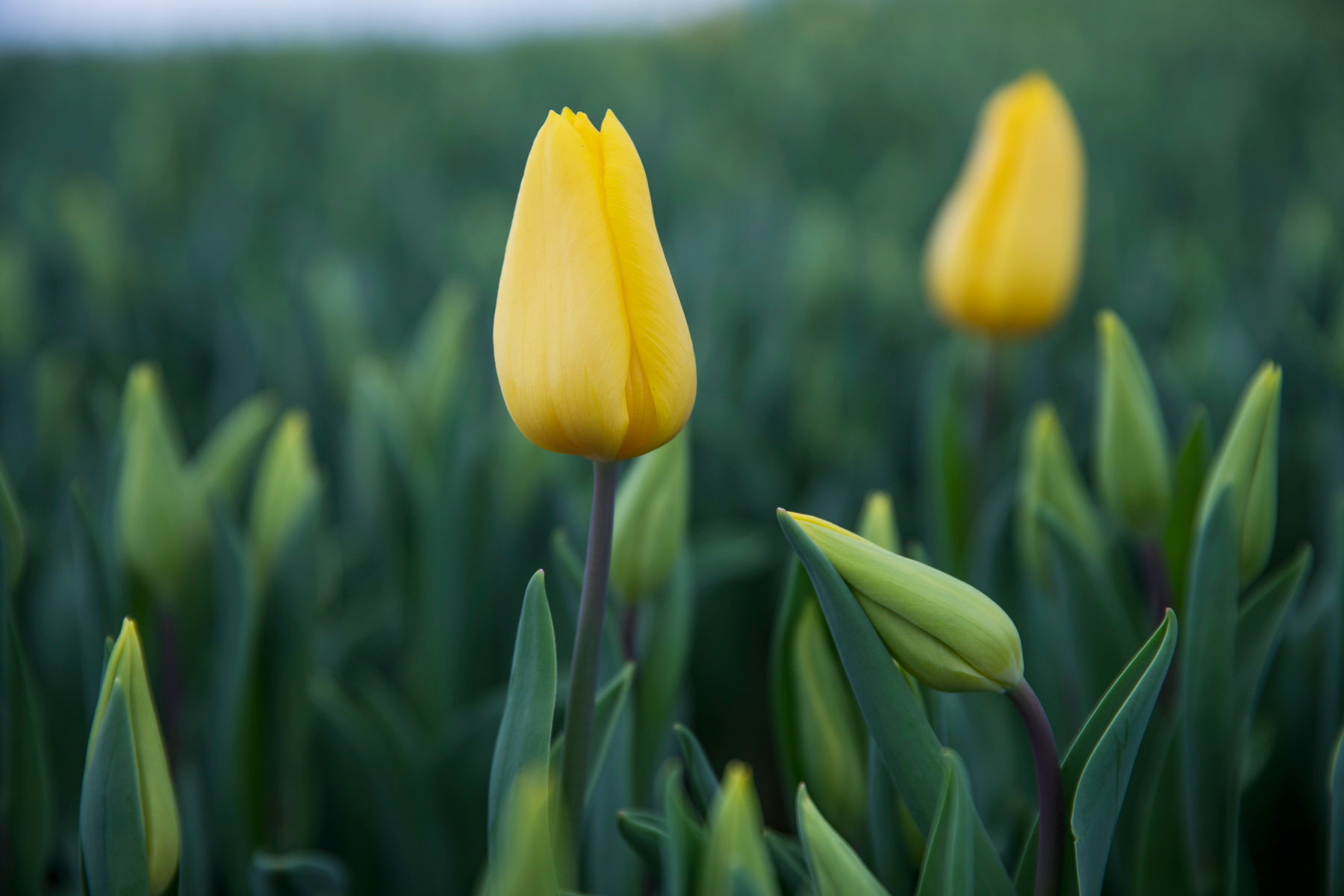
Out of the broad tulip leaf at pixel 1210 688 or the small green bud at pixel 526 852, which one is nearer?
the small green bud at pixel 526 852

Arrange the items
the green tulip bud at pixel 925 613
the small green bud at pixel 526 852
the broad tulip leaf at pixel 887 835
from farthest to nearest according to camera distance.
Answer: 1. the broad tulip leaf at pixel 887 835
2. the green tulip bud at pixel 925 613
3. the small green bud at pixel 526 852

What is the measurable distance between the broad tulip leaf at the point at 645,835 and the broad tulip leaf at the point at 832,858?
0.29 ft

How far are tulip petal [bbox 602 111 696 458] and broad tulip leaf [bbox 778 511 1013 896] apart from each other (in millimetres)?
93

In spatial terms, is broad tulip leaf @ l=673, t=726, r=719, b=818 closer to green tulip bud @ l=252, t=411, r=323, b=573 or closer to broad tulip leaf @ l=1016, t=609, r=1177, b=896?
broad tulip leaf @ l=1016, t=609, r=1177, b=896

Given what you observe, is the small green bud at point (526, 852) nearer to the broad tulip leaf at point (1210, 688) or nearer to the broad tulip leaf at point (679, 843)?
the broad tulip leaf at point (679, 843)

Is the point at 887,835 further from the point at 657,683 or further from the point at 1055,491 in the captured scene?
the point at 1055,491

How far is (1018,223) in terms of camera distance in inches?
38.1

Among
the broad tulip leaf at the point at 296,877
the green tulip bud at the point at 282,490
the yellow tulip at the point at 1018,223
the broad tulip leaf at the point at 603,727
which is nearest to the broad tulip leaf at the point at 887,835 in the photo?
the broad tulip leaf at the point at 603,727

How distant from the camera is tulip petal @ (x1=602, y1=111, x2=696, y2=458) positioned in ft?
1.42

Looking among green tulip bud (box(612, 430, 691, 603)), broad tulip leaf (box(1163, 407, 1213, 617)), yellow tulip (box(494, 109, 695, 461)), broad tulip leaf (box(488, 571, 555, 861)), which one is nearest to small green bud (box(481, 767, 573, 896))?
broad tulip leaf (box(488, 571, 555, 861))

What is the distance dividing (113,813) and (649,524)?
33 cm

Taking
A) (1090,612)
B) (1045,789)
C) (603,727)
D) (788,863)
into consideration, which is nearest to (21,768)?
(603,727)

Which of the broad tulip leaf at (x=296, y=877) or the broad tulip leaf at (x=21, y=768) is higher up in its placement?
the broad tulip leaf at (x=21, y=768)

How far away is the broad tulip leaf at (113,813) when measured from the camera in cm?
45
